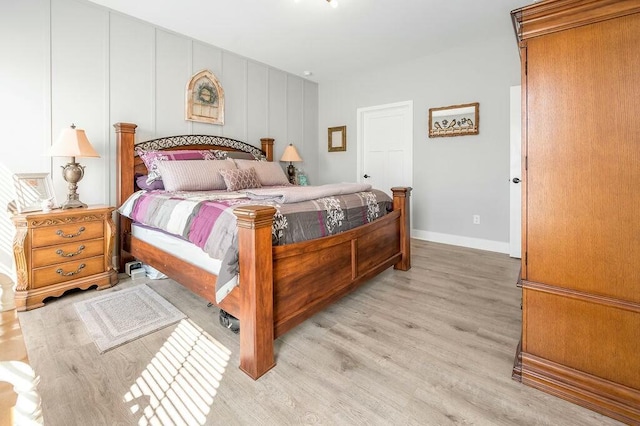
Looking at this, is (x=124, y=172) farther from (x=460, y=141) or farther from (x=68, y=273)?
(x=460, y=141)

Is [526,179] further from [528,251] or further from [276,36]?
[276,36]

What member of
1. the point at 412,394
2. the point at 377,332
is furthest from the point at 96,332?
the point at 412,394

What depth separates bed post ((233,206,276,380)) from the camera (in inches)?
55.5

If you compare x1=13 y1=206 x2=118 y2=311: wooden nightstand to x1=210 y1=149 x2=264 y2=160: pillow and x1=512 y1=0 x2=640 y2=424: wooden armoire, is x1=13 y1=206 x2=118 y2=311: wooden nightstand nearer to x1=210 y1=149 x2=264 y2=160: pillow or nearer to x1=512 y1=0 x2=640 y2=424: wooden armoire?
x1=210 y1=149 x2=264 y2=160: pillow

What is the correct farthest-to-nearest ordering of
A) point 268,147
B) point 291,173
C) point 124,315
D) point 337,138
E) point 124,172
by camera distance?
1. point 337,138
2. point 291,173
3. point 268,147
4. point 124,172
5. point 124,315

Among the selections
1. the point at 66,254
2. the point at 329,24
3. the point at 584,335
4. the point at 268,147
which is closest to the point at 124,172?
the point at 66,254

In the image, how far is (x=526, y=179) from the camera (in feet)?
4.66

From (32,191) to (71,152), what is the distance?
1.42 feet

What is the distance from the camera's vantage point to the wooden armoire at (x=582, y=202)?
3.91 ft

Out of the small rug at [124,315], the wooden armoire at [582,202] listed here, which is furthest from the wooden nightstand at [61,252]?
the wooden armoire at [582,202]

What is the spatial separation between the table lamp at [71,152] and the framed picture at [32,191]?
0.13 metres

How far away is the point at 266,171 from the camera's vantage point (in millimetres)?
3676

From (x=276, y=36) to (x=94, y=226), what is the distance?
2.78 metres

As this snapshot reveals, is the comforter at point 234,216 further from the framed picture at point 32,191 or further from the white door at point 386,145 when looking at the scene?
the white door at point 386,145
